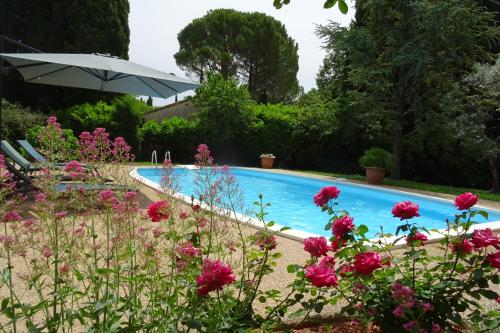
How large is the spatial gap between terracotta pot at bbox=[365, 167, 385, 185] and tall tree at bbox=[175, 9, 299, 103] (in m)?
16.8

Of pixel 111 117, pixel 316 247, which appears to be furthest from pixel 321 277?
pixel 111 117

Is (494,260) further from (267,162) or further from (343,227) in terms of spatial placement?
(267,162)

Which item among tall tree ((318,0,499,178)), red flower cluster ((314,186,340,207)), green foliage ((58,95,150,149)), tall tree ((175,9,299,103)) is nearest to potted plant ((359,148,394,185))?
tall tree ((318,0,499,178))

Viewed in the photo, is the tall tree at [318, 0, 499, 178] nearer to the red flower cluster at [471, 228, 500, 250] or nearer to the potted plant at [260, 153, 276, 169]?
the potted plant at [260, 153, 276, 169]

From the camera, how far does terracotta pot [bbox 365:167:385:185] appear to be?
1209 cm

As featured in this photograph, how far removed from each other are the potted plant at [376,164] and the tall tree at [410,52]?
1.62 m

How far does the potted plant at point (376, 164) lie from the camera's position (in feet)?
39.8

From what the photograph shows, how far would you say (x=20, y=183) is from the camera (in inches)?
260

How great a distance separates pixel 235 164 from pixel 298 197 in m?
7.45

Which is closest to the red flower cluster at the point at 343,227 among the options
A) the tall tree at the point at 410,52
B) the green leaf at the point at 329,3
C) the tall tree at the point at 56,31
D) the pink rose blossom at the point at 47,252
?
the green leaf at the point at 329,3

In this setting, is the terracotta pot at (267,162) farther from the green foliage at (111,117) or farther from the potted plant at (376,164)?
the green foliage at (111,117)

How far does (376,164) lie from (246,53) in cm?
1801

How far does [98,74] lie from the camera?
9172mm

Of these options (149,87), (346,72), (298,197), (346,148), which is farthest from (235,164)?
(149,87)
